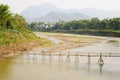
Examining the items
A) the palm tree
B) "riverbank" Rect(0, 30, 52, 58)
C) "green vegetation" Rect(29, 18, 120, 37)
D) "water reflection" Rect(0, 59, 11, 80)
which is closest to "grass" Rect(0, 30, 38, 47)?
"riverbank" Rect(0, 30, 52, 58)

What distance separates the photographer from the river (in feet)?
96.3

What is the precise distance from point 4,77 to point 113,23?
339 ft

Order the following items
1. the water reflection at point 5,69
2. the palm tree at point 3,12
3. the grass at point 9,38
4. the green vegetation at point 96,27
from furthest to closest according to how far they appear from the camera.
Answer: the green vegetation at point 96,27, the palm tree at point 3,12, the grass at point 9,38, the water reflection at point 5,69

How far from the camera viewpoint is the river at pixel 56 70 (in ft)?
96.3

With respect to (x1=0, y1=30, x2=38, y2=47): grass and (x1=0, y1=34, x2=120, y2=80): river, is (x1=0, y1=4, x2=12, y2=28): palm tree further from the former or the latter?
(x1=0, y1=34, x2=120, y2=80): river

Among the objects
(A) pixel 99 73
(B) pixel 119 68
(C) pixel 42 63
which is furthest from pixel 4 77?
(B) pixel 119 68

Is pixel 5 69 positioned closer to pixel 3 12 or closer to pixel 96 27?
pixel 3 12

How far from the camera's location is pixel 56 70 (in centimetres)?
3359

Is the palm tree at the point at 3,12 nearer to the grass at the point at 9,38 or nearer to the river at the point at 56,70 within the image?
the grass at the point at 9,38

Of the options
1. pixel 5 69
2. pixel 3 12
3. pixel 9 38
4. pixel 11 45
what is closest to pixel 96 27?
pixel 3 12

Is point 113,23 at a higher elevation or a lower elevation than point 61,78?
higher

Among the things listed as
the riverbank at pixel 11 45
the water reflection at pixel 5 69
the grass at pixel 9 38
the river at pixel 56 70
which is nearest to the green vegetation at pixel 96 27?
the grass at pixel 9 38

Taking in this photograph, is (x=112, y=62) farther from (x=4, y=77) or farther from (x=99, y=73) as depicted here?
(x=4, y=77)

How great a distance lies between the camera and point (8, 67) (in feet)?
119
